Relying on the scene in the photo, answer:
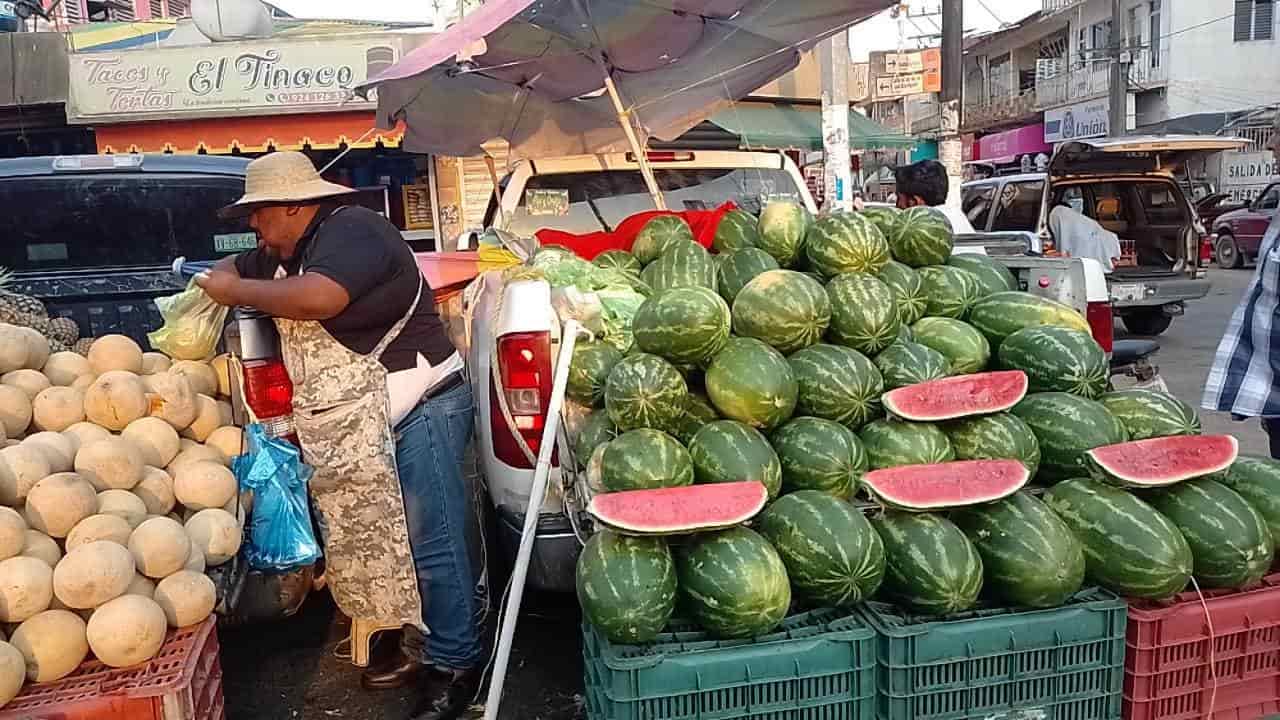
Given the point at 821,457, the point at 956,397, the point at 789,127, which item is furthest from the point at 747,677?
the point at 789,127

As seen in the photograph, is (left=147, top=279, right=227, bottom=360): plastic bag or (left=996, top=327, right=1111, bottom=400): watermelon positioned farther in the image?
(left=147, top=279, right=227, bottom=360): plastic bag

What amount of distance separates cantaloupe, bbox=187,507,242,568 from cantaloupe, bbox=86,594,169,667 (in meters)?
0.47

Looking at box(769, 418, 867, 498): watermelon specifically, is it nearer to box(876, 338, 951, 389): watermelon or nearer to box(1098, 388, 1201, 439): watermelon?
box(876, 338, 951, 389): watermelon

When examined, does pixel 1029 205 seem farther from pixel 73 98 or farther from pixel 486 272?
pixel 73 98

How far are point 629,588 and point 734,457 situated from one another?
1.93 feet

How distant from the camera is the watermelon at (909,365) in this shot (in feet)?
11.2

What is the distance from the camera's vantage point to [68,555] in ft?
9.21

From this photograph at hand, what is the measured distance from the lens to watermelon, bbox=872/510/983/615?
274cm

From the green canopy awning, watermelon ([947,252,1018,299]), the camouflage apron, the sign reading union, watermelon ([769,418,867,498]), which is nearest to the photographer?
watermelon ([769,418,867,498])

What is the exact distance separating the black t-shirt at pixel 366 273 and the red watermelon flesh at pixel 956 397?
5.87 ft

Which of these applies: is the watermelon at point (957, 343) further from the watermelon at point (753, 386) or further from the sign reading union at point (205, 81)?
the sign reading union at point (205, 81)

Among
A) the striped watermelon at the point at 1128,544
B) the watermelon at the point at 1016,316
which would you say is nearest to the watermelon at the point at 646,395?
the striped watermelon at the point at 1128,544

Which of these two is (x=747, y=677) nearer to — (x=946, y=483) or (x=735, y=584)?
(x=735, y=584)

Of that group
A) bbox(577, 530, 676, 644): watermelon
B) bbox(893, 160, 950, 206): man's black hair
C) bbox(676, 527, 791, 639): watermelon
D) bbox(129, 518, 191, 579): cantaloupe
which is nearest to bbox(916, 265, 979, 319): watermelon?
bbox(676, 527, 791, 639): watermelon
